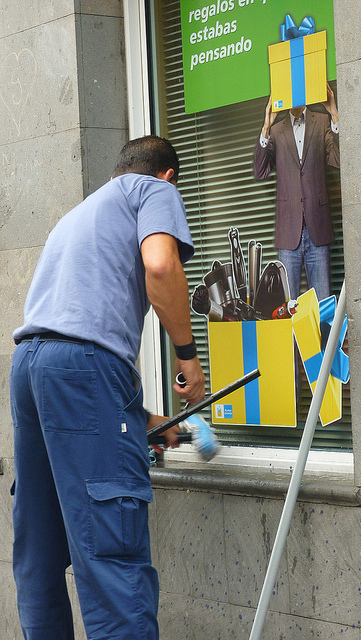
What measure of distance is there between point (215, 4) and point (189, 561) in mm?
2626

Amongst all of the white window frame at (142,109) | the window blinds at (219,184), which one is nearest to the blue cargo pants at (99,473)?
the window blinds at (219,184)

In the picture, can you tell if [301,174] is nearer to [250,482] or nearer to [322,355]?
[322,355]

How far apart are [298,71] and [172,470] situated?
6.19 feet

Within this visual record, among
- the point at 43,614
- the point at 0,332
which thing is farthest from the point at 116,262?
the point at 0,332

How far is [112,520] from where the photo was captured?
310cm

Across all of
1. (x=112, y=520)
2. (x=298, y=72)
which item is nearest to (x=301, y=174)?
(x=298, y=72)

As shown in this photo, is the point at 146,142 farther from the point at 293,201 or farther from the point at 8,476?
the point at 8,476

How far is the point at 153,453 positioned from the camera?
457cm

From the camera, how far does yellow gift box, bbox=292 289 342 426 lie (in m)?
4.05

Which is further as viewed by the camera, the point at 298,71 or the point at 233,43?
the point at 233,43

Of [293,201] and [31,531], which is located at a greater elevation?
[293,201]

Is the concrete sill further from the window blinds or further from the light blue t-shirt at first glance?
the light blue t-shirt

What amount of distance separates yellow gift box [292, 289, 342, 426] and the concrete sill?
0.29m

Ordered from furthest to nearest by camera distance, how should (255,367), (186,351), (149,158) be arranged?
(255,367)
(149,158)
(186,351)
